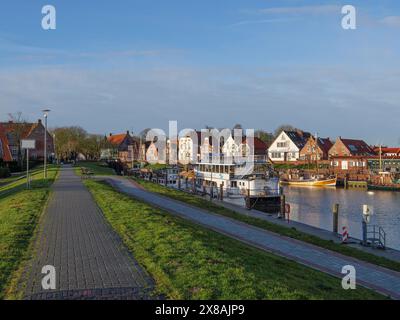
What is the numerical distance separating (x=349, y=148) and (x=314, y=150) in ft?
27.6

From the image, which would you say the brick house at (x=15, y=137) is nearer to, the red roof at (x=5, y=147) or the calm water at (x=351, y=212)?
the red roof at (x=5, y=147)

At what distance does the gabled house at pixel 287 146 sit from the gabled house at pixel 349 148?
932 centimetres

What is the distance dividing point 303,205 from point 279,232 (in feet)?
81.9

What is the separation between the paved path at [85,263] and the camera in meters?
8.30

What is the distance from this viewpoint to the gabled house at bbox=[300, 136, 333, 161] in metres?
97.1

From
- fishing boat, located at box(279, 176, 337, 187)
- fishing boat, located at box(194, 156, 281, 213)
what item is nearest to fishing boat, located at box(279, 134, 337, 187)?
fishing boat, located at box(279, 176, 337, 187)

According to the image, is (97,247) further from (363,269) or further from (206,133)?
(206,133)

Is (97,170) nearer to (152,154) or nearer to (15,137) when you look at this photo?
(15,137)

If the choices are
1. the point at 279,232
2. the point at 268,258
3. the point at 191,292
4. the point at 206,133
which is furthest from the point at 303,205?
the point at 206,133

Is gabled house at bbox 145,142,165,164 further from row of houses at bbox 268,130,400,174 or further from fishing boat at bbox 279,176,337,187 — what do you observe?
fishing boat at bbox 279,176,337,187

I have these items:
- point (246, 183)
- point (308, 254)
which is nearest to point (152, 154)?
point (246, 183)

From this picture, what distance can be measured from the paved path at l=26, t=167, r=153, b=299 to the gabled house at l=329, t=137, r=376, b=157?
266 ft

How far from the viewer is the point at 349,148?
91812 mm

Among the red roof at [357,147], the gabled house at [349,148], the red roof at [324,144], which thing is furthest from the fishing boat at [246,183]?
the red roof at [324,144]
